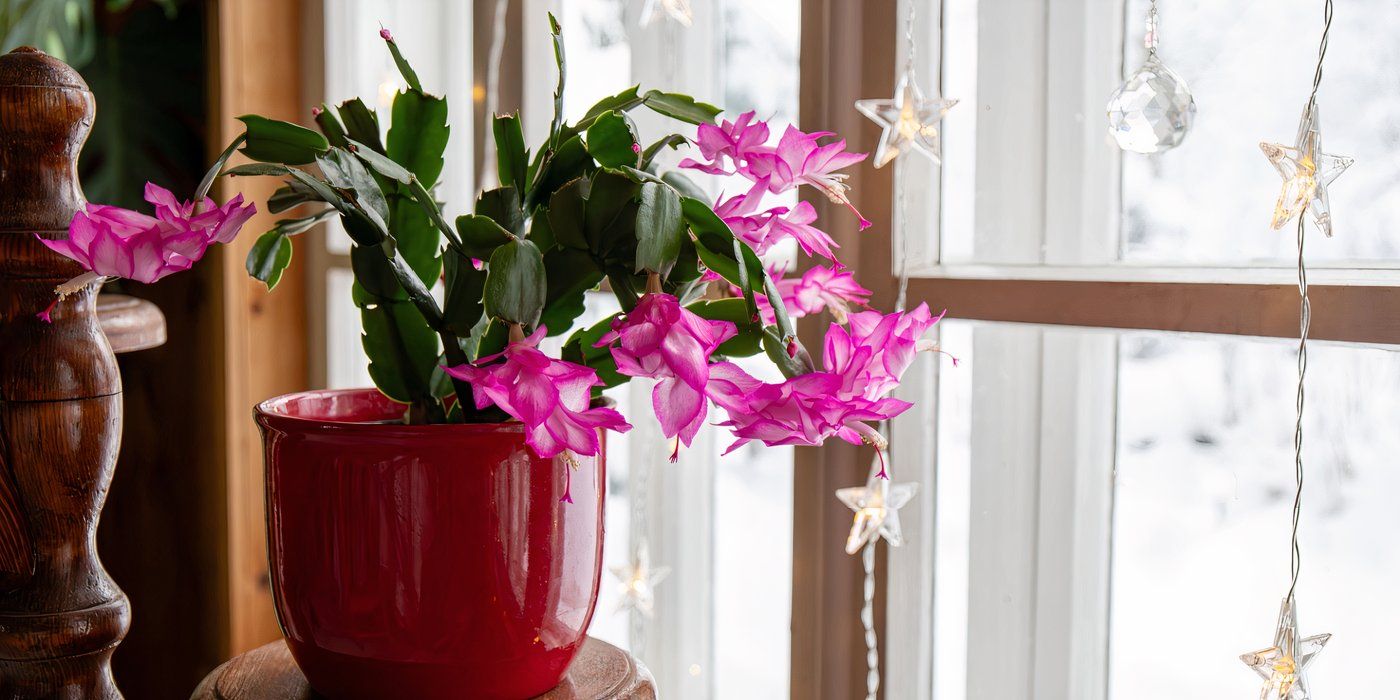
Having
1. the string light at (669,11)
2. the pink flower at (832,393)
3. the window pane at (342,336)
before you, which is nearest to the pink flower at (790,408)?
the pink flower at (832,393)

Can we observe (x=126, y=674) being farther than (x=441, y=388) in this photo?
Yes

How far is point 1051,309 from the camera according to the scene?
0.73m

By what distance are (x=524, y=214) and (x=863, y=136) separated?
1.25ft

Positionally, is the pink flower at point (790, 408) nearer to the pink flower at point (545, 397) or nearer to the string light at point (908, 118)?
the pink flower at point (545, 397)

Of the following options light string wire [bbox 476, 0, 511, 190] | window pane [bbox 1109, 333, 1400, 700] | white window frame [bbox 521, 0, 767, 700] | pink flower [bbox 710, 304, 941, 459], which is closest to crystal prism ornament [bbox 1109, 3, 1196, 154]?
window pane [bbox 1109, 333, 1400, 700]

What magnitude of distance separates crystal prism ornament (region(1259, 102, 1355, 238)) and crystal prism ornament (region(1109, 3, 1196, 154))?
0.23 feet

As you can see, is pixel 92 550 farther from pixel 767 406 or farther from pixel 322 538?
pixel 767 406

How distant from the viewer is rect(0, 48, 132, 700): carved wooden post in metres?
0.55

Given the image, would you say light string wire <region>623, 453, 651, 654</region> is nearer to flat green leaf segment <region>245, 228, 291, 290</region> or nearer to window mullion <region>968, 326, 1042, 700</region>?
window mullion <region>968, 326, 1042, 700</region>

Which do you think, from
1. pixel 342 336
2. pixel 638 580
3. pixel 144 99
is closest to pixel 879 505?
pixel 638 580

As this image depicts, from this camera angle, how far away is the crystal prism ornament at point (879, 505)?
0.80 m

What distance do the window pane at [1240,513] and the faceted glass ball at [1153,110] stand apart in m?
0.13

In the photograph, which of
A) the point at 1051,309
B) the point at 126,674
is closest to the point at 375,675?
the point at 1051,309

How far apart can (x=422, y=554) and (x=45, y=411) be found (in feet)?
0.70
